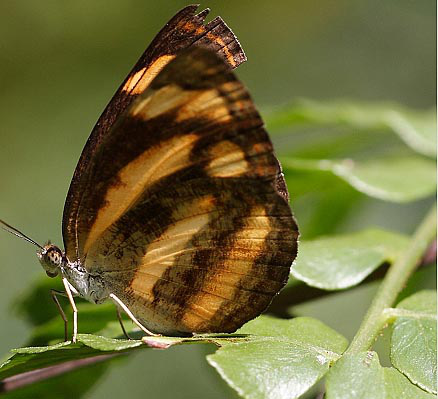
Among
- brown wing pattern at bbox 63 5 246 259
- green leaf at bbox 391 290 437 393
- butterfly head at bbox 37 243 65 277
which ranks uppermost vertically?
brown wing pattern at bbox 63 5 246 259

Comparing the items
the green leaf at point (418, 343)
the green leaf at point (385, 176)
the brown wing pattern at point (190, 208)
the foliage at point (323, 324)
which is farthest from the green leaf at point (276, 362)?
the green leaf at point (385, 176)

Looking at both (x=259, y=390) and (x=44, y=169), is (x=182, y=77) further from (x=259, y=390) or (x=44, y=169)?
(x=44, y=169)

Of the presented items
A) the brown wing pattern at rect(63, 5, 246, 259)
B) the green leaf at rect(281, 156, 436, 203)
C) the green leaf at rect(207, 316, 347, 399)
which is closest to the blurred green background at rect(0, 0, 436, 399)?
the green leaf at rect(281, 156, 436, 203)

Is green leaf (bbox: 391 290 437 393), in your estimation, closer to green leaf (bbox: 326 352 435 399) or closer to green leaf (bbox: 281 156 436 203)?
green leaf (bbox: 326 352 435 399)

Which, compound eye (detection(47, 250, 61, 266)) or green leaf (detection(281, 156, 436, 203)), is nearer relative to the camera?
compound eye (detection(47, 250, 61, 266))

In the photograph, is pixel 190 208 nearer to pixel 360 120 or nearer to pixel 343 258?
pixel 343 258

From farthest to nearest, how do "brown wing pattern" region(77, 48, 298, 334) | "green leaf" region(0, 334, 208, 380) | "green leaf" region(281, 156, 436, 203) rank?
"green leaf" region(281, 156, 436, 203)
"brown wing pattern" region(77, 48, 298, 334)
"green leaf" region(0, 334, 208, 380)

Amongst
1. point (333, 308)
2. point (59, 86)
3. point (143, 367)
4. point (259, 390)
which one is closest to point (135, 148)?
point (259, 390)
